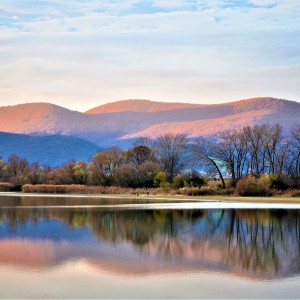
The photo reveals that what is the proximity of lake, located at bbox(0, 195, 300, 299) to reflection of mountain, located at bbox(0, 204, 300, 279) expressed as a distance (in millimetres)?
30

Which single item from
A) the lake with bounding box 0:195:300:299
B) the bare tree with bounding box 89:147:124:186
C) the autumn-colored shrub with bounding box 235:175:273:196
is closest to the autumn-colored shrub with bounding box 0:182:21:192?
the bare tree with bounding box 89:147:124:186

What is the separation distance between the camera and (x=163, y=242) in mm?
21953

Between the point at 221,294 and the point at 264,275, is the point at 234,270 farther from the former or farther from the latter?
the point at 221,294

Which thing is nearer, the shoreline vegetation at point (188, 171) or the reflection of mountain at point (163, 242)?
the reflection of mountain at point (163, 242)

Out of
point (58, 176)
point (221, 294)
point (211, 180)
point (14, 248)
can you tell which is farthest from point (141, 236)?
point (58, 176)

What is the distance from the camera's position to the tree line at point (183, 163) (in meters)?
74.9

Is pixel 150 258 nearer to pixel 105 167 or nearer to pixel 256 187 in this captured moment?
pixel 256 187

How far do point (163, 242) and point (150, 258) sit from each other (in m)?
3.86

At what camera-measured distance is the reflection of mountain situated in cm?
1689

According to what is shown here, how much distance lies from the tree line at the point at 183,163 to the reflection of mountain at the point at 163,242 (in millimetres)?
36006

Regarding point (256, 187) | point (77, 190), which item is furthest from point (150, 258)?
point (77, 190)

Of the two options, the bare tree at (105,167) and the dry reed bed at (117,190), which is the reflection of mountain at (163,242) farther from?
the bare tree at (105,167)

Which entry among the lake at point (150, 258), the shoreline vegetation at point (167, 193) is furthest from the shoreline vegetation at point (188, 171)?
the lake at point (150, 258)

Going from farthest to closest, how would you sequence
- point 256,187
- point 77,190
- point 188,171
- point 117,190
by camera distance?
point 77,190 → point 188,171 → point 117,190 → point 256,187
